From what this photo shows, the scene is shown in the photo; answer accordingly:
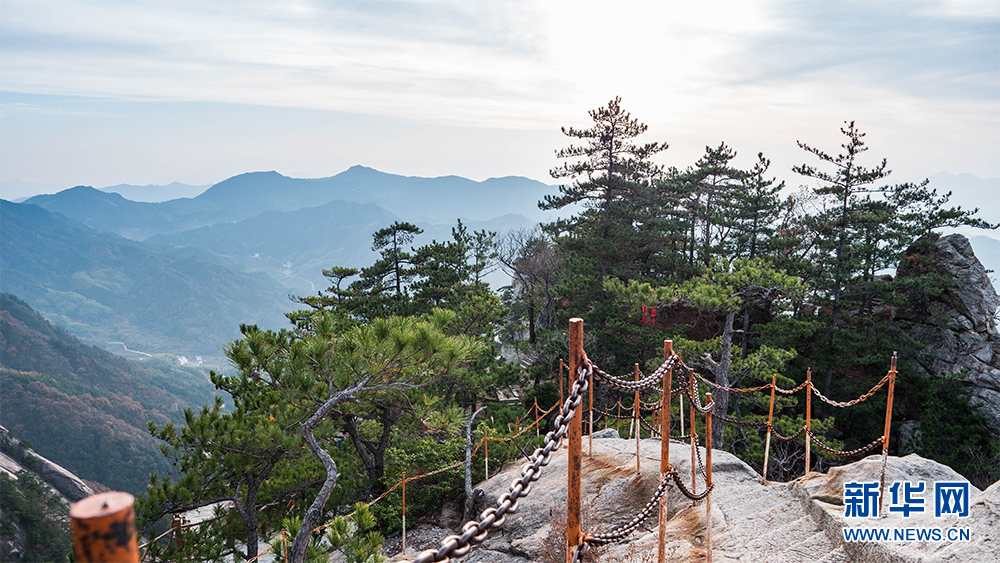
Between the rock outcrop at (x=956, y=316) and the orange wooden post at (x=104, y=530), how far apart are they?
2223cm

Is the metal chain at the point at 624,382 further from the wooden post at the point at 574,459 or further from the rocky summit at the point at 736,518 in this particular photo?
the rocky summit at the point at 736,518

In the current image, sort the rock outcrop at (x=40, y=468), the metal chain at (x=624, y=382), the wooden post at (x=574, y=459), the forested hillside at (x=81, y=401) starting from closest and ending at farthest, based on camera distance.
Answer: the wooden post at (x=574, y=459)
the metal chain at (x=624, y=382)
the rock outcrop at (x=40, y=468)
the forested hillside at (x=81, y=401)

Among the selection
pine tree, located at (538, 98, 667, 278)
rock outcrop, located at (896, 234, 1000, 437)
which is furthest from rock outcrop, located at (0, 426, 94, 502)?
rock outcrop, located at (896, 234, 1000, 437)

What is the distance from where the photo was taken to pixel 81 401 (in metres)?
60.4

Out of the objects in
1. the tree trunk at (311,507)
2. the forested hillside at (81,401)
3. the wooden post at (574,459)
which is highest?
the wooden post at (574,459)

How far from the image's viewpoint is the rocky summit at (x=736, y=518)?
3973 millimetres

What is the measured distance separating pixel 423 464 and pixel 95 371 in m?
92.5

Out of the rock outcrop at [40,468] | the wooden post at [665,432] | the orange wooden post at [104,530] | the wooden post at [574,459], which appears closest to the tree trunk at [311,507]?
the wooden post at [665,432]

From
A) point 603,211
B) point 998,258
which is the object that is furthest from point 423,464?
point 998,258

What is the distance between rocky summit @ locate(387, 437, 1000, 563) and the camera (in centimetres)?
397

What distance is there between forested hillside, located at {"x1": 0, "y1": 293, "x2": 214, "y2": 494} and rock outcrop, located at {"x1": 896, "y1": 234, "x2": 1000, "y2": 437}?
44028 mm

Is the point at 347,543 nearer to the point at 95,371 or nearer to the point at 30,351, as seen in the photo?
the point at 95,371

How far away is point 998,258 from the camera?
173 m

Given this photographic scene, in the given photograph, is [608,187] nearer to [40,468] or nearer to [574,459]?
[574,459]
